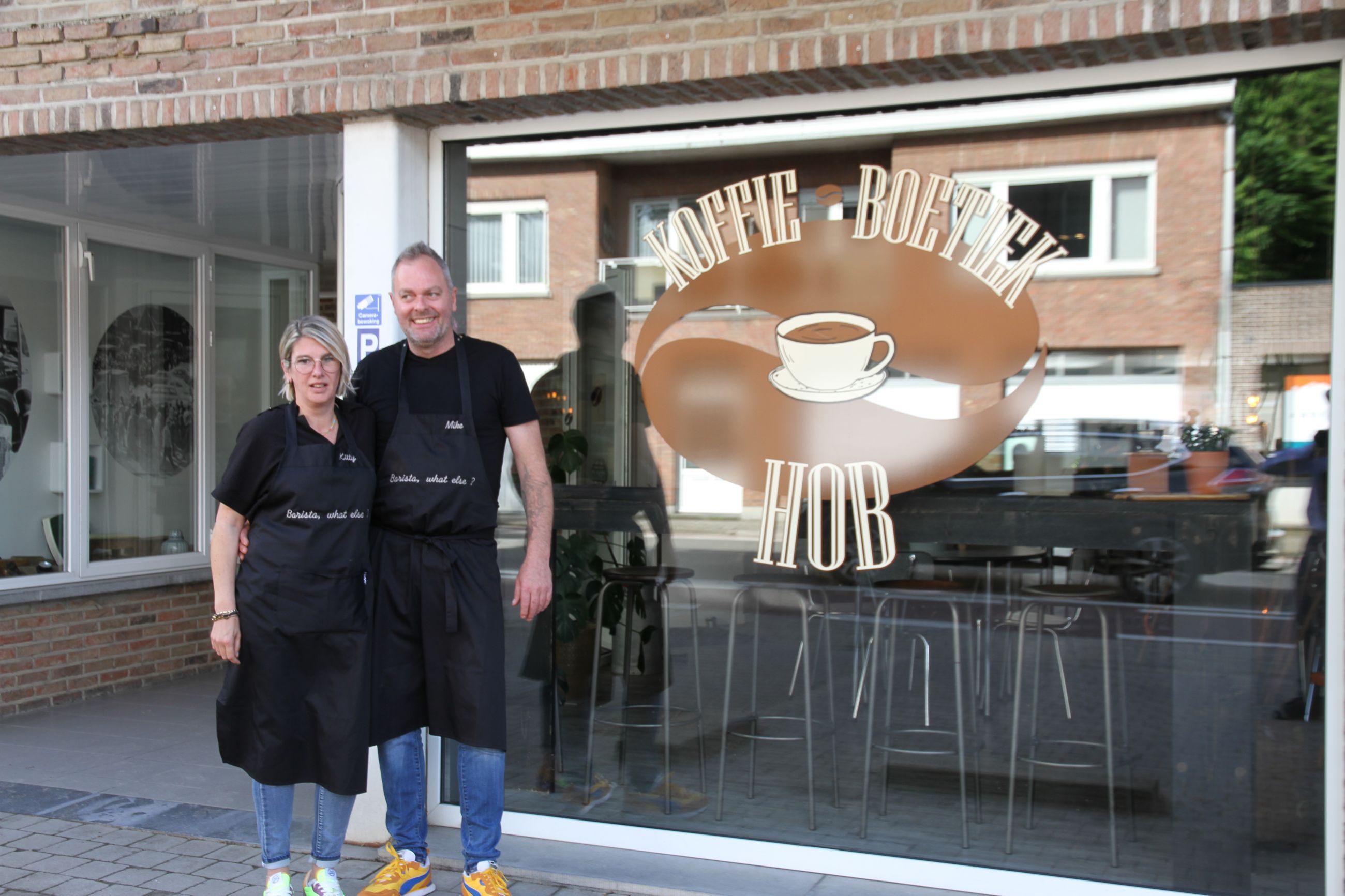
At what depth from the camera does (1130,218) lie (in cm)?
385

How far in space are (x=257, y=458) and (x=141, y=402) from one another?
4.67 metres

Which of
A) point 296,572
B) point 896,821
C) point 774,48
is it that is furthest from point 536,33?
point 896,821

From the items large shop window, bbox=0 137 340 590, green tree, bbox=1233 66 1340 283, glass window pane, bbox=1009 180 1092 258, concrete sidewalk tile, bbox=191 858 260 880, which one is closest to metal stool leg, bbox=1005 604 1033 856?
glass window pane, bbox=1009 180 1092 258

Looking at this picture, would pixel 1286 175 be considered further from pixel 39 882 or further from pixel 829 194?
pixel 39 882

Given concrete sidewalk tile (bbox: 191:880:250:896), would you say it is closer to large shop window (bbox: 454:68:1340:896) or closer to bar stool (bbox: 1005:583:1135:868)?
large shop window (bbox: 454:68:1340:896)

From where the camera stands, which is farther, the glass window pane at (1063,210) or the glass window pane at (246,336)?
the glass window pane at (246,336)

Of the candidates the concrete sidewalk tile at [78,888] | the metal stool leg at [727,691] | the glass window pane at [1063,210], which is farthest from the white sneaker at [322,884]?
the glass window pane at [1063,210]

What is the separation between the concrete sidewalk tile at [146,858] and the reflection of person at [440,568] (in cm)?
96

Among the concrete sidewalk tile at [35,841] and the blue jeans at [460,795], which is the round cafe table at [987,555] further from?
the concrete sidewalk tile at [35,841]

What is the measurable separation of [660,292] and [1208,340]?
1.89 m

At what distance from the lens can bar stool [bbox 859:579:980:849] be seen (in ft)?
13.9

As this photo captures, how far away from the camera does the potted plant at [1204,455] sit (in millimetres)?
3756

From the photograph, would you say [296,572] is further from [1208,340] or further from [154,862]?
[1208,340]

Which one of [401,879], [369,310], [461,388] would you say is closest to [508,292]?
[369,310]
